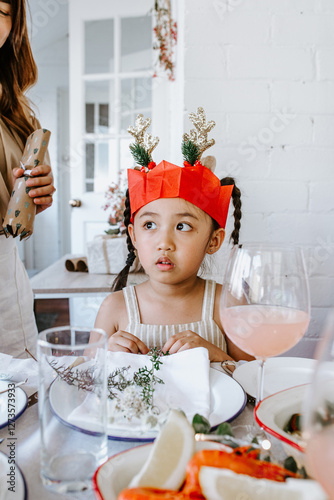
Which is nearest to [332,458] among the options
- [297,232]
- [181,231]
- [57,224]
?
[181,231]

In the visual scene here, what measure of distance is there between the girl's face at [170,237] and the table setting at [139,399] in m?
0.36

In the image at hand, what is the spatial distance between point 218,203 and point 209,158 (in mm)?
146

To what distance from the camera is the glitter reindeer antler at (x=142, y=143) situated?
3.65ft

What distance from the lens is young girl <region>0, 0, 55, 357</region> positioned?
4.27 feet

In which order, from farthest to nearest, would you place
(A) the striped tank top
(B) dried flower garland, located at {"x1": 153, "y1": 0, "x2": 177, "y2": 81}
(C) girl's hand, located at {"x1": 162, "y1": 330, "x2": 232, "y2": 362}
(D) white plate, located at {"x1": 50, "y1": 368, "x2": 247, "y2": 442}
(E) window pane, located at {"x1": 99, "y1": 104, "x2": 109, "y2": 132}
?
(E) window pane, located at {"x1": 99, "y1": 104, "x2": 109, "y2": 132} → (B) dried flower garland, located at {"x1": 153, "y1": 0, "x2": 177, "y2": 81} → (A) the striped tank top → (C) girl's hand, located at {"x1": 162, "y1": 330, "x2": 232, "y2": 362} → (D) white plate, located at {"x1": 50, "y1": 368, "x2": 247, "y2": 442}

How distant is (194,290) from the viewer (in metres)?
1.28

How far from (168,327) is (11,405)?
0.63 m

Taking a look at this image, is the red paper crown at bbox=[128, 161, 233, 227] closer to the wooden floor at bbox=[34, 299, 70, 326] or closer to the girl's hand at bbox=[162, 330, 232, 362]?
the girl's hand at bbox=[162, 330, 232, 362]

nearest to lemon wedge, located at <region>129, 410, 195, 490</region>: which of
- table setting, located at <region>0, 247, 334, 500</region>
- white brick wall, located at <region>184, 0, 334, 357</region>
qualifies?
table setting, located at <region>0, 247, 334, 500</region>

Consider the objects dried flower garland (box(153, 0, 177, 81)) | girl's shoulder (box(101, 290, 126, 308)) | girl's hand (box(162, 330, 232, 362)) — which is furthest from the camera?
dried flower garland (box(153, 0, 177, 81))

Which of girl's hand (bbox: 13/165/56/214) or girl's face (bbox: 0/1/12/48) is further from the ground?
girl's face (bbox: 0/1/12/48)

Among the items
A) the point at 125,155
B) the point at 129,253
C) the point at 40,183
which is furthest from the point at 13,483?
the point at 125,155

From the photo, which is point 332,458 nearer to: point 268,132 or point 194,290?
point 194,290

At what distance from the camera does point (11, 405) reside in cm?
61
